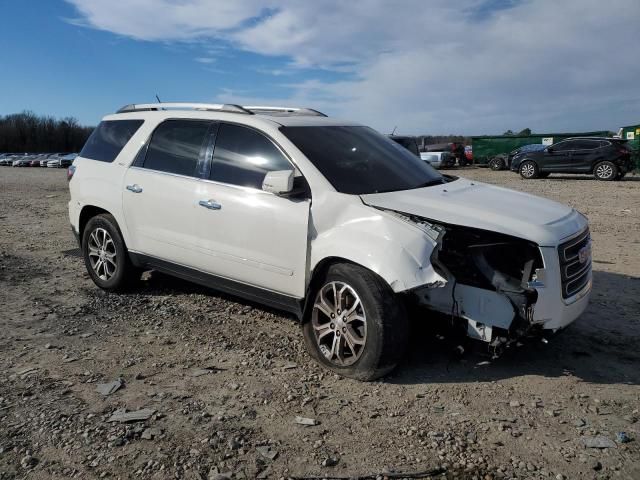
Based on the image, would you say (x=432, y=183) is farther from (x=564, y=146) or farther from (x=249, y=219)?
(x=564, y=146)

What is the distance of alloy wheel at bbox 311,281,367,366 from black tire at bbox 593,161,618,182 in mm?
20431

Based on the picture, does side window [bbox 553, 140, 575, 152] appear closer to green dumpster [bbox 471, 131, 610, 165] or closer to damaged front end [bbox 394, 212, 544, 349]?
green dumpster [bbox 471, 131, 610, 165]

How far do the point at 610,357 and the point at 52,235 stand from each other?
8.77 m

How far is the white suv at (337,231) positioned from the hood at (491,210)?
0.05 feet

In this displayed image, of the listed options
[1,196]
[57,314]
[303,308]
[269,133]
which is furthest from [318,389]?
[1,196]

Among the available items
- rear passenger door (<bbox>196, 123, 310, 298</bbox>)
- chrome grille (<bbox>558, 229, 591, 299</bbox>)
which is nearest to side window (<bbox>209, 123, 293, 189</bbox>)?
rear passenger door (<bbox>196, 123, 310, 298</bbox>)

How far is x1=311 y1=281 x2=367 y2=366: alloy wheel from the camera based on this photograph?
12.6 feet

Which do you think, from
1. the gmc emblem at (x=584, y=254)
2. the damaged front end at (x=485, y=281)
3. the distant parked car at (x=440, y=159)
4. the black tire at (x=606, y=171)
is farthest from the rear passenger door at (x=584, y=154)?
the damaged front end at (x=485, y=281)

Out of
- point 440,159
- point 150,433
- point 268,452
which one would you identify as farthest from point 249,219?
point 440,159

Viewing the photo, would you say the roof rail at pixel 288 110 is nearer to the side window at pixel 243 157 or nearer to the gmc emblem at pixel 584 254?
the side window at pixel 243 157

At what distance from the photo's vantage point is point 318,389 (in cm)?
378

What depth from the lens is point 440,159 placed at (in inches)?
1299

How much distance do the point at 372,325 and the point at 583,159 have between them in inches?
813

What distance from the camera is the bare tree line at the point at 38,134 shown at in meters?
95.6
